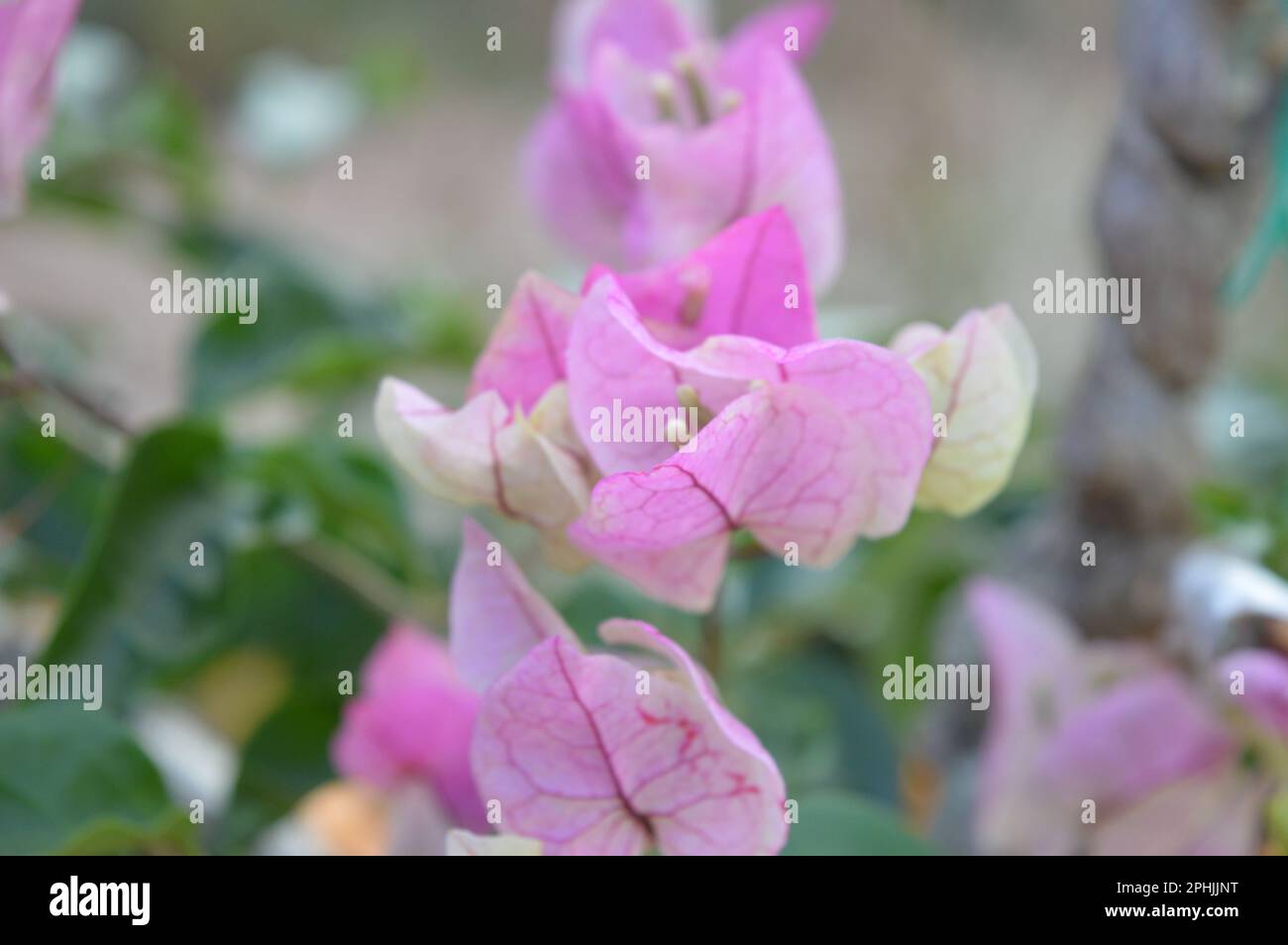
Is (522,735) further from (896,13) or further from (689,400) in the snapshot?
(896,13)

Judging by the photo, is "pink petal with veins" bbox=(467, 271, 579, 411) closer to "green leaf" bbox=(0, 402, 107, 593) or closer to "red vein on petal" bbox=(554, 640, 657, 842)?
"red vein on petal" bbox=(554, 640, 657, 842)

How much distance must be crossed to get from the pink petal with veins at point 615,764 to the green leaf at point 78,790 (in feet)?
0.35

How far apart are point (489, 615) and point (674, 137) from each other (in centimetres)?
12

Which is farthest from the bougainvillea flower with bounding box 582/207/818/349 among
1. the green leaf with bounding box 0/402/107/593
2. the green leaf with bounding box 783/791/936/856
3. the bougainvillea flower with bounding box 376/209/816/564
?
the green leaf with bounding box 0/402/107/593

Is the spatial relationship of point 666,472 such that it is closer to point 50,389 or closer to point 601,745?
point 601,745

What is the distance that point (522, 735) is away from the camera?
0.25m

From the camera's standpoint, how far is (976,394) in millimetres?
266

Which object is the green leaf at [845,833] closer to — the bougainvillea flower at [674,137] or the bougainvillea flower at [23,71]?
the bougainvillea flower at [674,137]

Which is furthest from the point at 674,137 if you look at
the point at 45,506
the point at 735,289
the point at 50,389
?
the point at 45,506

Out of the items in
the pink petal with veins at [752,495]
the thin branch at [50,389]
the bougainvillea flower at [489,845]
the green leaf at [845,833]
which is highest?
the thin branch at [50,389]

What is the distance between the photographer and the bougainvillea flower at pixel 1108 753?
13.9 inches

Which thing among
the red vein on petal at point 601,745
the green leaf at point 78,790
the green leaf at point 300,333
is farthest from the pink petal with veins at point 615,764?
the green leaf at point 300,333
